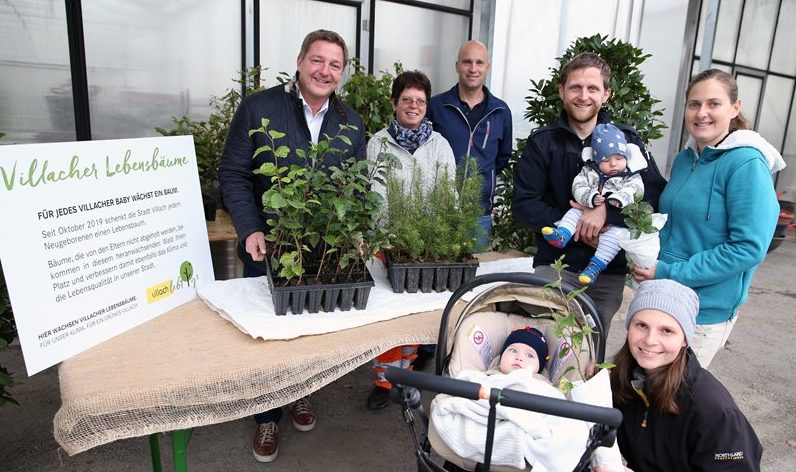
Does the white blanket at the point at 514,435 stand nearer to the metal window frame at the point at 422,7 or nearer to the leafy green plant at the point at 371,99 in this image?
the leafy green plant at the point at 371,99

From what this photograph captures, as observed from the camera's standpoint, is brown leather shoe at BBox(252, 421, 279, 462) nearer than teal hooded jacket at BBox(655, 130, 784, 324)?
No

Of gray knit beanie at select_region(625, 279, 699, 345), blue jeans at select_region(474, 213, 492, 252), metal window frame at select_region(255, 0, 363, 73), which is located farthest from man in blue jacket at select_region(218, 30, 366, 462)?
metal window frame at select_region(255, 0, 363, 73)

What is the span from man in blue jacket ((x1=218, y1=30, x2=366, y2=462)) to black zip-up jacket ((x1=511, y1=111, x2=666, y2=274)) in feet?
2.40

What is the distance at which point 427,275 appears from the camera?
213cm

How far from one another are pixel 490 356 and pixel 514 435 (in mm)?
563

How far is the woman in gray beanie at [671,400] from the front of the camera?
1423 mm

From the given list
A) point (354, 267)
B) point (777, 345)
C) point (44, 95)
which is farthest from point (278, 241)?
point (777, 345)

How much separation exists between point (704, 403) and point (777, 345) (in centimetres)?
352

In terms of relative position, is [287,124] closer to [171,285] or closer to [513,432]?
[171,285]

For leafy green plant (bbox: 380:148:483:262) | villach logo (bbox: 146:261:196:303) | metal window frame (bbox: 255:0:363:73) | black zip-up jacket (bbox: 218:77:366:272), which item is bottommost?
villach logo (bbox: 146:261:196:303)

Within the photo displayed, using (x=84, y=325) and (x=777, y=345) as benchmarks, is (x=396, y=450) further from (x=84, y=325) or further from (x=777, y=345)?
(x=777, y=345)

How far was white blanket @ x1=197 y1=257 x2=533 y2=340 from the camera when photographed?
1.74m

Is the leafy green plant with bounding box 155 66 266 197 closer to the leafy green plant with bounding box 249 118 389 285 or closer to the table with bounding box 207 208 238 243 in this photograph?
the table with bounding box 207 208 238 243

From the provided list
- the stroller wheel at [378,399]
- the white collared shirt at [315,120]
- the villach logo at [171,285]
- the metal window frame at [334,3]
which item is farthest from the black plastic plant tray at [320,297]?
the metal window frame at [334,3]
